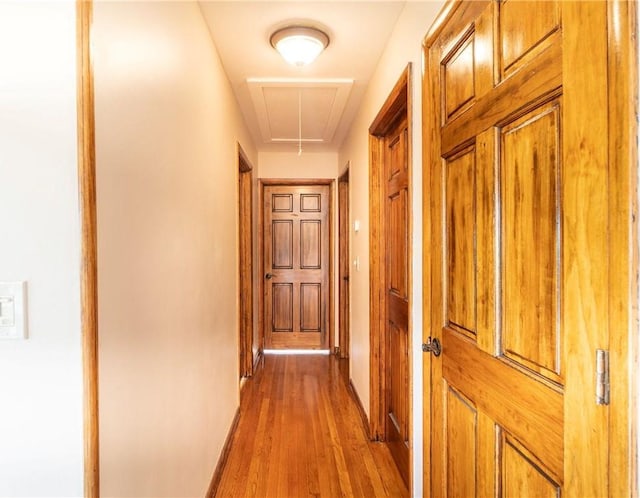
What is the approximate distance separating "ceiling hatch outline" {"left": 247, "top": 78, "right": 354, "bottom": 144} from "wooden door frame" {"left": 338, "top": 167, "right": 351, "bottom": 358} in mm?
730

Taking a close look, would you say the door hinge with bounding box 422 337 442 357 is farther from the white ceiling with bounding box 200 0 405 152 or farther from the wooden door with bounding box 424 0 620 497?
the white ceiling with bounding box 200 0 405 152

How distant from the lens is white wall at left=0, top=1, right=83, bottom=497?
2.59ft

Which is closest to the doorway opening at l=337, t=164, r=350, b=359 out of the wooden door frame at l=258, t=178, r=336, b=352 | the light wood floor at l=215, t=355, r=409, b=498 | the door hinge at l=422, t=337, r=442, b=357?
the wooden door frame at l=258, t=178, r=336, b=352

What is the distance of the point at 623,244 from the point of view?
0.63 metres

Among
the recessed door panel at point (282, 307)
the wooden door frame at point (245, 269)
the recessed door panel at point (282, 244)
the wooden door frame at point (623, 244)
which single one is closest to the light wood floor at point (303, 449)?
the wooden door frame at point (245, 269)

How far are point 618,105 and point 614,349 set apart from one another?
42 cm

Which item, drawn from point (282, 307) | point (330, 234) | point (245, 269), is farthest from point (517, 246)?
point (282, 307)

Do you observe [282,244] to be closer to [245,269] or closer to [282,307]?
[282,307]

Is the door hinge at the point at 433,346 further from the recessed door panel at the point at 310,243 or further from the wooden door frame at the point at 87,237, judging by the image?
the recessed door panel at the point at 310,243

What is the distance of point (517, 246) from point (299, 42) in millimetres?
1588

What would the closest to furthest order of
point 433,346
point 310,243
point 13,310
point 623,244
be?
point 623,244, point 13,310, point 433,346, point 310,243

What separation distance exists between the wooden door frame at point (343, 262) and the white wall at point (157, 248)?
2.25m

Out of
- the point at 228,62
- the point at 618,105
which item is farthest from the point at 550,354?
the point at 228,62

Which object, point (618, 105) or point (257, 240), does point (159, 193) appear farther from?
point (257, 240)
